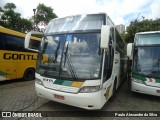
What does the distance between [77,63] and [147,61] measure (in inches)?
148

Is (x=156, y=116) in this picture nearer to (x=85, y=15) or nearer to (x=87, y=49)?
(x=87, y=49)

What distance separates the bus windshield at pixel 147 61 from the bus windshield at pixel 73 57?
3.26 m

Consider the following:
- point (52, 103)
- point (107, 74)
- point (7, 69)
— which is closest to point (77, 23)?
point (107, 74)

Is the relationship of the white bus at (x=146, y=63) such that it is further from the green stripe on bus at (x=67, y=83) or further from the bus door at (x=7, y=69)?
the bus door at (x=7, y=69)

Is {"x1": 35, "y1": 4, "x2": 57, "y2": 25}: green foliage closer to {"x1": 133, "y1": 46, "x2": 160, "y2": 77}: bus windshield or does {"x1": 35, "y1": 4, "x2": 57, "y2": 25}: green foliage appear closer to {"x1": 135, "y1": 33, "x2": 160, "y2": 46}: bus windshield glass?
{"x1": 135, "y1": 33, "x2": 160, "y2": 46}: bus windshield glass

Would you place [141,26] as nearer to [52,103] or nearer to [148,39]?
[148,39]

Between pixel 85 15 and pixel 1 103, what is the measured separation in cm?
415

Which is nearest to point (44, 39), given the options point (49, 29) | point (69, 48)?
point (49, 29)

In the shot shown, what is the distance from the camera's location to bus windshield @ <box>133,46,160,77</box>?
7.01 m

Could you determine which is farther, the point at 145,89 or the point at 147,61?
the point at 147,61

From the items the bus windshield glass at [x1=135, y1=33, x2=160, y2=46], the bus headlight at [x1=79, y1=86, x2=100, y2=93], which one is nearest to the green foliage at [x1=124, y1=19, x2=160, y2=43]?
the bus windshield glass at [x1=135, y1=33, x2=160, y2=46]

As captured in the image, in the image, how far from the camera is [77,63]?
4.85m

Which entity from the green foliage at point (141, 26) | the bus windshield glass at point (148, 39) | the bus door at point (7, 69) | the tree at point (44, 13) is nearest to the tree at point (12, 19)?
the tree at point (44, 13)

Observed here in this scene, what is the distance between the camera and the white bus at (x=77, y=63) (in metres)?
4.62
